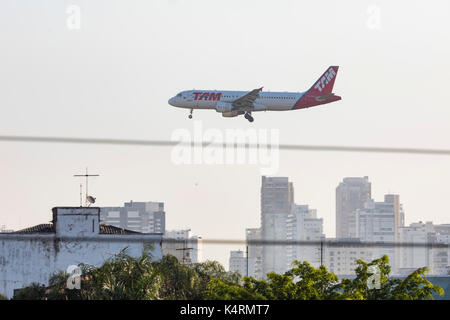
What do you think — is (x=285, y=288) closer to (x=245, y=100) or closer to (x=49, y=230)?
(x=49, y=230)

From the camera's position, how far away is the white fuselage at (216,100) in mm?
133750

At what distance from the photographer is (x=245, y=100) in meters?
132

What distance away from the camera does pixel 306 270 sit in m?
72.6

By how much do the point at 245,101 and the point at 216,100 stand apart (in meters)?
3.46

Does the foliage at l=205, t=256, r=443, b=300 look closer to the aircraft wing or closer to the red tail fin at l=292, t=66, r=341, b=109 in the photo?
Result: the aircraft wing

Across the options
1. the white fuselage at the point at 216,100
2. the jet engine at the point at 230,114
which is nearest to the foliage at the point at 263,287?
the jet engine at the point at 230,114

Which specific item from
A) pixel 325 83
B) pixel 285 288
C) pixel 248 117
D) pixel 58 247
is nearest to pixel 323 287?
pixel 285 288

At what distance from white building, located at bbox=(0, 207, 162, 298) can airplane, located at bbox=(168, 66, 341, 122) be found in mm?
28482

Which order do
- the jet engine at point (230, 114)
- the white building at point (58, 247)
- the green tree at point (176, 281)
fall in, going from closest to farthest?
the green tree at point (176, 281), the white building at point (58, 247), the jet engine at point (230, 114)

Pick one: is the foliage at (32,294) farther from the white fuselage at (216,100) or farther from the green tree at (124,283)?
the white fuselage at (216,100)

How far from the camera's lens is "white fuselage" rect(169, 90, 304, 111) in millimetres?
133750

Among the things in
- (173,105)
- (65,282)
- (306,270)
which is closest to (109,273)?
(65,282)
